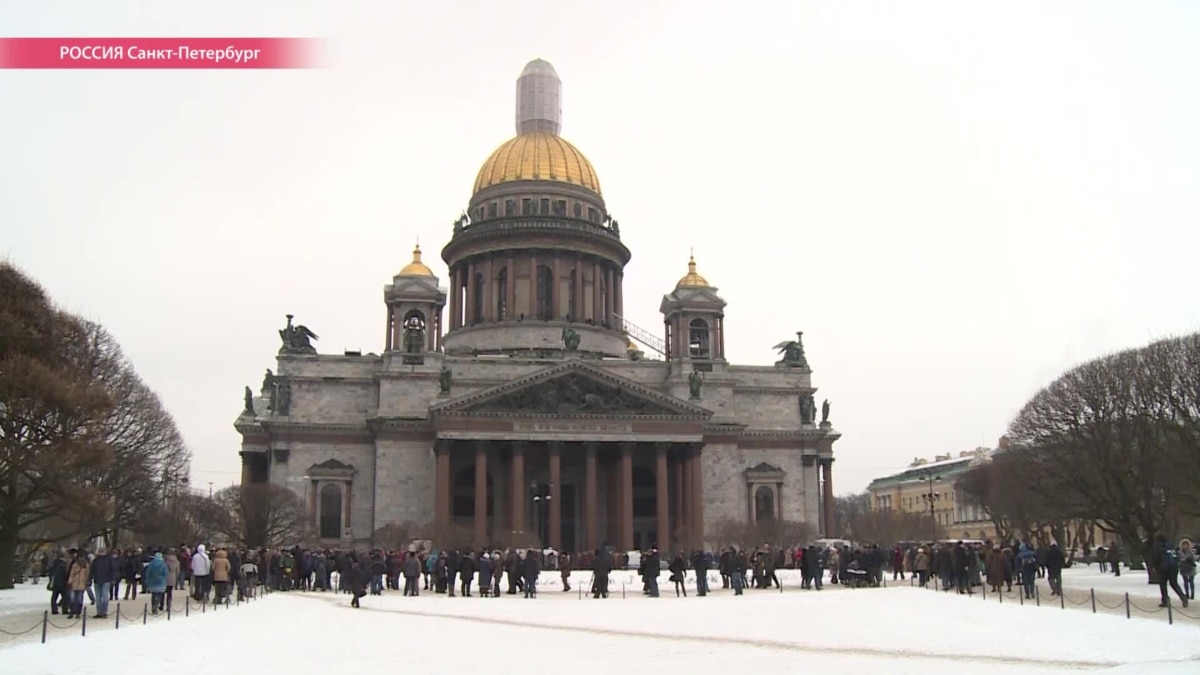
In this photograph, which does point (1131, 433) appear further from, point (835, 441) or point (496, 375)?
point (496, 375)

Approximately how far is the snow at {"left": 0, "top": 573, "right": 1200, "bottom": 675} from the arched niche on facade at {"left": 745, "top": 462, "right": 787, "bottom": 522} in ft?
137

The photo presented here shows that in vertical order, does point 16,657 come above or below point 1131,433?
below

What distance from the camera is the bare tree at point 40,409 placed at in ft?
113

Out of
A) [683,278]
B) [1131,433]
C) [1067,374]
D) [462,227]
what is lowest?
[1131,433]

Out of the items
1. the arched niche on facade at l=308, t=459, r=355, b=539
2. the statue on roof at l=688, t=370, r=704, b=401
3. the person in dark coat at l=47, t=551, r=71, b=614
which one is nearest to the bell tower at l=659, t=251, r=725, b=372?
the statue on roof at l=688, t=370, r=704, b=401

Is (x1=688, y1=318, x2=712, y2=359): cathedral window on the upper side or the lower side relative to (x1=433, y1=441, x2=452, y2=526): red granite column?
upper

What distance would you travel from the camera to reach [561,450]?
70875 mm

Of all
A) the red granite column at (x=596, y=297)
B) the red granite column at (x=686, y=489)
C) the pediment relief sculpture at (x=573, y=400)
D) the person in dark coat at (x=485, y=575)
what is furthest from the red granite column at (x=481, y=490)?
the person in dark coat at (x=485, y=575)

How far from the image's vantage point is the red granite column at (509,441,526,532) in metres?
66.2

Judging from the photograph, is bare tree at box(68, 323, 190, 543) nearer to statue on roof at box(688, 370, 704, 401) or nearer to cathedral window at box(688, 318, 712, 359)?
statue on roof at box(688, 370, 704, 401)

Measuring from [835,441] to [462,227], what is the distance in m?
32.0

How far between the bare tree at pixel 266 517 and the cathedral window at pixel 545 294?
23066 mm

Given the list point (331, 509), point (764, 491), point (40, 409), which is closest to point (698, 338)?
point (764, 491)

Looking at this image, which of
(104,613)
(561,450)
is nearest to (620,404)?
(561,450)
